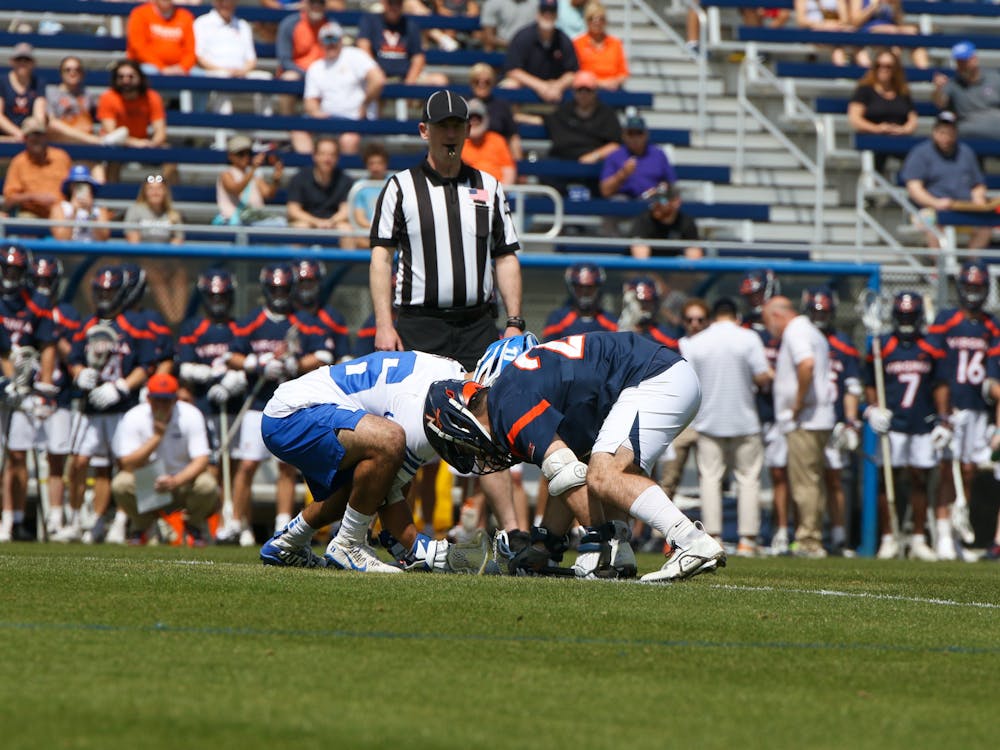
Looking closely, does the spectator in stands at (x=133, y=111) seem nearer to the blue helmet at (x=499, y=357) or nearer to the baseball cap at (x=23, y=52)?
the baseball cap at (x=23, y=52)

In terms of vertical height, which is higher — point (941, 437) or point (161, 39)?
point (161, 39)

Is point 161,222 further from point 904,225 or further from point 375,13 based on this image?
point 904,225

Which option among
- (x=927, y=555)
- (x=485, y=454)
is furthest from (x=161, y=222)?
(x=485, y=454)

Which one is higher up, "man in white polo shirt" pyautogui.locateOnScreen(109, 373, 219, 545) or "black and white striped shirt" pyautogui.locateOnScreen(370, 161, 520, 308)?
"black and white striped shirt" pyautogui.locateOnScreen(370, 161, 520, 308)

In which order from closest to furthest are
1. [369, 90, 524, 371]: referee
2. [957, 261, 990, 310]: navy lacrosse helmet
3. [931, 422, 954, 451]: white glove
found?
[369, 90, 524, 371]: referee < [931, 422, 954, 451]: white glove < [957, 261, 990, 310]: navy lacrosse helmet

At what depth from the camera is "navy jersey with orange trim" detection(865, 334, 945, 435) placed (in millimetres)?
13781

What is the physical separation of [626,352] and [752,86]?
11793 mm

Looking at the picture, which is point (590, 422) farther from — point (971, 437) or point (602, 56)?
point (602, 56)

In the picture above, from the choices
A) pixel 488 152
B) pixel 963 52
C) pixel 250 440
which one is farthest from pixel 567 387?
pixel 963 52

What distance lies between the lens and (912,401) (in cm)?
1380

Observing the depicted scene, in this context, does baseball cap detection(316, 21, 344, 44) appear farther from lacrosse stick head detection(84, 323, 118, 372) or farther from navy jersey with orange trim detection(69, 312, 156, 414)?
lacrosse stick head detection(84, 323, 118, 372)

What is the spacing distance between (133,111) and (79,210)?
165 centimetres

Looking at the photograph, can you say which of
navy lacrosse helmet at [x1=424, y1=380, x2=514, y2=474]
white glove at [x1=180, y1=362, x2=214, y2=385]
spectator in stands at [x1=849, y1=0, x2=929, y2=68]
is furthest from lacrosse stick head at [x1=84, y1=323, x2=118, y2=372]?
spectator in stands at [x1=849, y1=0, x2=929, y2=68]

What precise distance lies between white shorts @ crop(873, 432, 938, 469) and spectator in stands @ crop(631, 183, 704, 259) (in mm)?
2455
